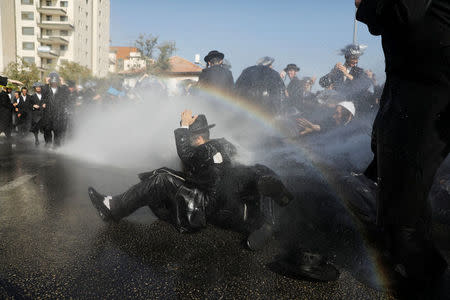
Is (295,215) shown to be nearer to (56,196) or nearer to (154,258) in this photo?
(154,258)

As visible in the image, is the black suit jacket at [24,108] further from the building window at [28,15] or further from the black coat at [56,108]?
the building window at [28,15]

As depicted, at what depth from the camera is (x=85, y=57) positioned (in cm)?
6316

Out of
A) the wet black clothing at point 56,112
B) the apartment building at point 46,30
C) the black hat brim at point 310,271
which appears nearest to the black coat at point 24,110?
the wet black clothing at point 56,112

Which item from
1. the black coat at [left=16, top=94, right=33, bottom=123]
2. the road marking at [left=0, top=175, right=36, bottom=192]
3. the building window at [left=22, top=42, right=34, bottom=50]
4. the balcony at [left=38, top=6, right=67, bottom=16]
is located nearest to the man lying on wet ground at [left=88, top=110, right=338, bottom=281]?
the road marking at [left=0, top=175, right=36, bottom=192]

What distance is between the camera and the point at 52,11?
2178 inches

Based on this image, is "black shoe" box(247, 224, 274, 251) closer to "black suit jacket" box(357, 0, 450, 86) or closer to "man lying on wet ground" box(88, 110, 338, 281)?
"man lying on wet ground" box(88, 110, 338, 281)

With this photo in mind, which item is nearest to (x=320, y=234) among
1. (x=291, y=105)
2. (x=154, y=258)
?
(x=154, y=258)

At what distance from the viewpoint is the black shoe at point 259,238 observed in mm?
2590

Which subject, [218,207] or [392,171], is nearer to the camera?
[392,171]

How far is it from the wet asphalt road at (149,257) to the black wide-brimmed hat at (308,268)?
45mm

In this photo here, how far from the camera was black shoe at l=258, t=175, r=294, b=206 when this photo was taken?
→ 2.51m

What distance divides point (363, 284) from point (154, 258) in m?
1.39

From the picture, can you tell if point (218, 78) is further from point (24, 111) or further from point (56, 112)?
point (24, 111)

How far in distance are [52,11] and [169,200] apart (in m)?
63.0
